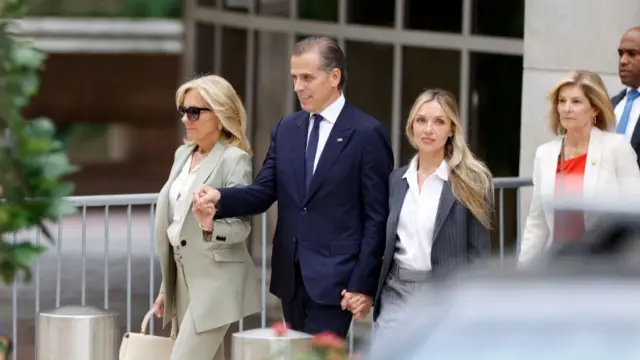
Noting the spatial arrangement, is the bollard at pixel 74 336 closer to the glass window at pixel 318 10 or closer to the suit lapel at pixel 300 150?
the suit lapel at pixel 300 150

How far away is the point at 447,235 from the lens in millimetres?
6223

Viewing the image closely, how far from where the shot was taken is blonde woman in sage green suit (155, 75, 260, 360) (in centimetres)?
672

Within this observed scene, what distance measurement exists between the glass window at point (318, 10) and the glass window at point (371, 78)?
1.62 feet

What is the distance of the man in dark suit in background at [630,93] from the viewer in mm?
7770

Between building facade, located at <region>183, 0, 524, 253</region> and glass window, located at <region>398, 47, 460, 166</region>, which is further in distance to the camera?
glass window, located at <region>398, 47, 460, 166</region>

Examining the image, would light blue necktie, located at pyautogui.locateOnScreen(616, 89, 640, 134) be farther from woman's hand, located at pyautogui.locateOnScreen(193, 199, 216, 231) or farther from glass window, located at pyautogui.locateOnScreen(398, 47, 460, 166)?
glass window, located at pyautogui.locateOnScreen(398, 47, 460, 166)

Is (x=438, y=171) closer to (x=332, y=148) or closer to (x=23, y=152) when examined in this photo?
(x=332, y=148)

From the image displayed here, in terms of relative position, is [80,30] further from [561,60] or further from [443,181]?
[443,181]

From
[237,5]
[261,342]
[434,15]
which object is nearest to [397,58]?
[434,15]

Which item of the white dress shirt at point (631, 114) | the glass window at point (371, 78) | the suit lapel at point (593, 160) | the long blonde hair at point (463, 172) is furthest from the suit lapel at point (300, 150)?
the glass window at point (371, 78)

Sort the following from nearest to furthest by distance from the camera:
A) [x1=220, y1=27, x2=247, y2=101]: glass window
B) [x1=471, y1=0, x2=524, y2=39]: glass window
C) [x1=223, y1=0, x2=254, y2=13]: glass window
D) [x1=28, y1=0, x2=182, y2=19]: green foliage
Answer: [x1=471, y1=0, x2=524, y2=39]: glass window < [x1=223, y1=0, x2=254, y2=13]: glass window < [x1=220, y1=27, x2=247, y2=101]: glass window < [x1=28, y1=0, x2=182, y2=19]: green foliage

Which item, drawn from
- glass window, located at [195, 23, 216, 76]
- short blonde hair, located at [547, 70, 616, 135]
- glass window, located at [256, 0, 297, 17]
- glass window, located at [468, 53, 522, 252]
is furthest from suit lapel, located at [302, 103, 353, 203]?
glass window, located at [195, 23, 216, 76]

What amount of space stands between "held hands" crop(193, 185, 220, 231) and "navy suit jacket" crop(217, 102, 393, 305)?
53 millimetres

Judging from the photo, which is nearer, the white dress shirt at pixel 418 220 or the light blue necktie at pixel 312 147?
the white dress shirt at pixel 418 220
